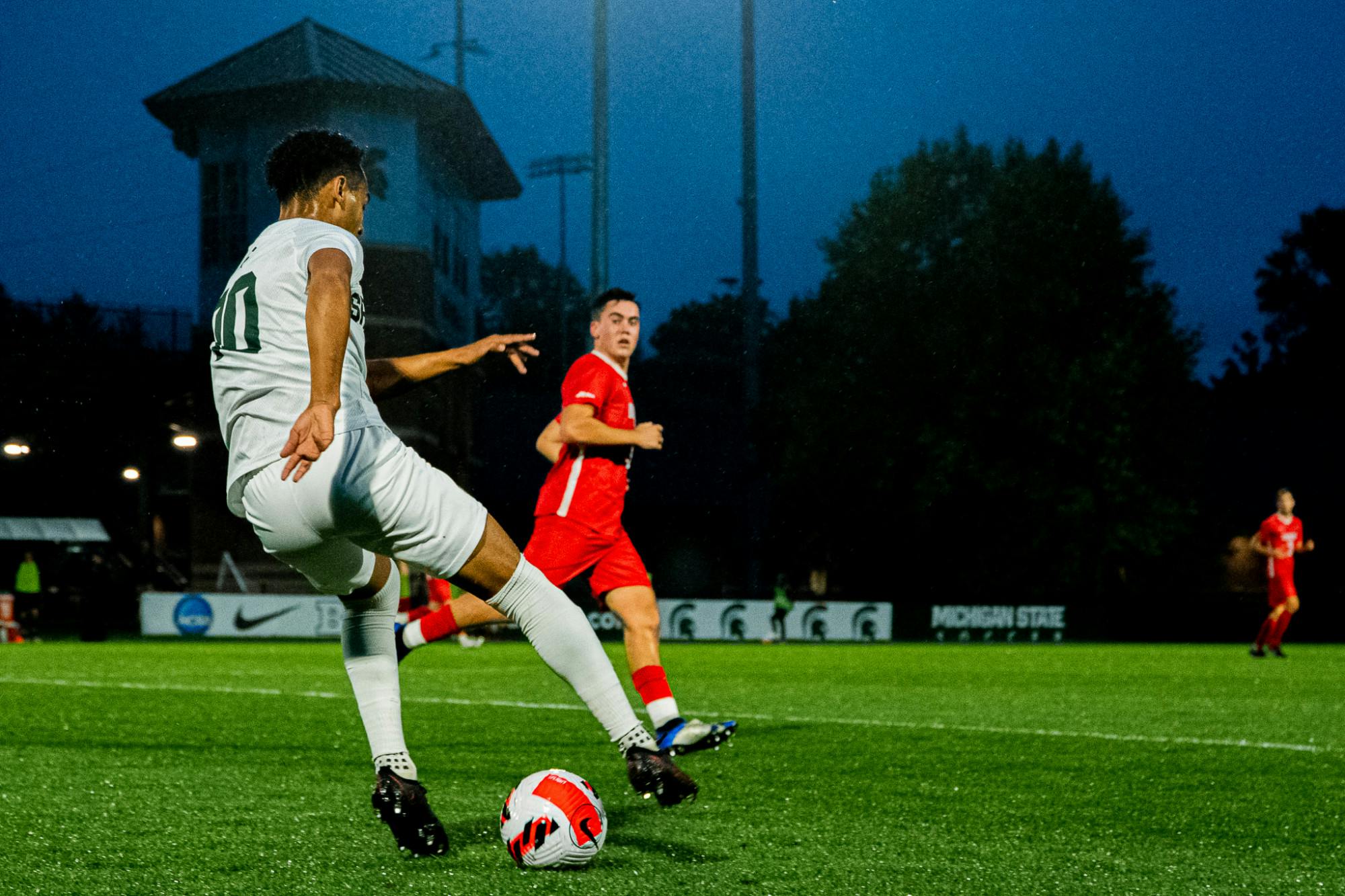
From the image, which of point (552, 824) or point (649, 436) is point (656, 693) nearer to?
point (649, 436)

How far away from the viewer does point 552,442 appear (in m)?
6.79

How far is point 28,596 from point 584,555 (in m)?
24.2

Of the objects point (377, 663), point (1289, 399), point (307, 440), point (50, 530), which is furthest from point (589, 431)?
point (1289, 399)

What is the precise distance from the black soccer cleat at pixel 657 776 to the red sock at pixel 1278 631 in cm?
1797

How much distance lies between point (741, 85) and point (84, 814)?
88.0ft

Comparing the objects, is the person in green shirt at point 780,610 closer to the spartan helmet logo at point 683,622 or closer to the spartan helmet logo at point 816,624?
the spartan helmet logo at point 816,624

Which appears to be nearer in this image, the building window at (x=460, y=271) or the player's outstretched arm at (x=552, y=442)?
the player's outstretched arm at (x=552, y=442)

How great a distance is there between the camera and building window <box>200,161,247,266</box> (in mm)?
36875

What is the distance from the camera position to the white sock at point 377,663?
13.8 ft

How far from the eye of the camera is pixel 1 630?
1035 inches

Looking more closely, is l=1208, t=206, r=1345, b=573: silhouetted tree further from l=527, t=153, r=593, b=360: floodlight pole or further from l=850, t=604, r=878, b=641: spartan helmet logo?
l=527, t=153, r=593, b=360: floodlight pole

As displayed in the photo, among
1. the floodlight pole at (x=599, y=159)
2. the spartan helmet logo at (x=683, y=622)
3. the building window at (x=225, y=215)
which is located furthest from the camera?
the building window at (x=225, y=215)

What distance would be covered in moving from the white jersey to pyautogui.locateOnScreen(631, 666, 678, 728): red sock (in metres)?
2.55

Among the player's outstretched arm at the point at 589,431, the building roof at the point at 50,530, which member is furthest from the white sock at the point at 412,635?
the building roof at the point at 50,530
